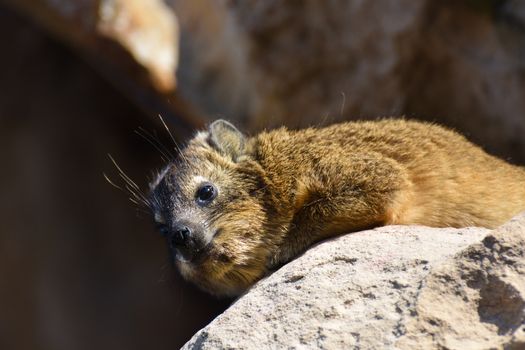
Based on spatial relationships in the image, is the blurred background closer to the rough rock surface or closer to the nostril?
the nostril

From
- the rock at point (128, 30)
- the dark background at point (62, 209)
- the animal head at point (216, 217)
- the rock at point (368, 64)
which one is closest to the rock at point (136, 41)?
the rock at point (128, 30)

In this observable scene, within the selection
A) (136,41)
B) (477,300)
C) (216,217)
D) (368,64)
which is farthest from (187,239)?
(136,41)

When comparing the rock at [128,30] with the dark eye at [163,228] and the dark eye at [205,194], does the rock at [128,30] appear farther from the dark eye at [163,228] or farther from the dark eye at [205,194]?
the dark eye at [205,194]

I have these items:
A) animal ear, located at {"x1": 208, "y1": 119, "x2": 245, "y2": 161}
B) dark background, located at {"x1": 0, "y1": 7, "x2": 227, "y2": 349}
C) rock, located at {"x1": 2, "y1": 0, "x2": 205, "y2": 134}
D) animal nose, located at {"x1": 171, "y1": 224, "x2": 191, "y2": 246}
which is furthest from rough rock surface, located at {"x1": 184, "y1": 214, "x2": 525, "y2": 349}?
dark background, located at {"x1": 0, "y1": 7, "x2": 227, "y2": 349}

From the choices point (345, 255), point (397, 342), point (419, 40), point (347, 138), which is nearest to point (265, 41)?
point (419, 40)

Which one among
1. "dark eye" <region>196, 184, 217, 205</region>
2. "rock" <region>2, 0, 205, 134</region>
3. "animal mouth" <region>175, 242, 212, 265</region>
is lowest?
"animal mouth" <region>175, 242, 212, 265</region>

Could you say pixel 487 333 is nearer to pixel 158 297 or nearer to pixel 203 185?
pixel 203 185

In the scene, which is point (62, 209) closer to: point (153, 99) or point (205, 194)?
point (153, 99)
